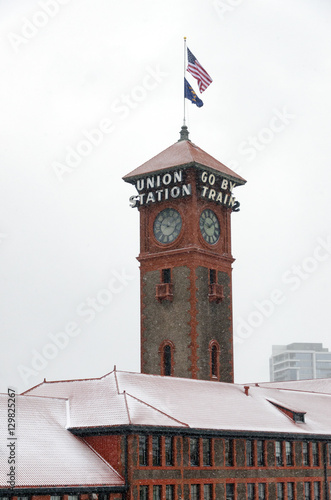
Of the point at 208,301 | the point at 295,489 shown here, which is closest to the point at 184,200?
the point at 208,301

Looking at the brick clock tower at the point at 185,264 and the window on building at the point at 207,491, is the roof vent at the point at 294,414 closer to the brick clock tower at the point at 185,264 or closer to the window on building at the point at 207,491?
the brick clock tower at the point at 185,264

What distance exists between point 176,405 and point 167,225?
2277 cm

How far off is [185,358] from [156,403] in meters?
15.1

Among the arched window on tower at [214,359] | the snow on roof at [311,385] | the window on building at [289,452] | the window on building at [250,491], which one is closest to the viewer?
the window on building at [250,491]

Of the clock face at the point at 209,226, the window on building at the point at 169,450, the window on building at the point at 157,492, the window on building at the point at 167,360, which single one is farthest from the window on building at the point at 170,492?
the clock face at the point at 209,226

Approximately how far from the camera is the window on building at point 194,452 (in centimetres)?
6277

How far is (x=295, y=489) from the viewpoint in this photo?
71.7 meters

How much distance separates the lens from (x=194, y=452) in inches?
2483

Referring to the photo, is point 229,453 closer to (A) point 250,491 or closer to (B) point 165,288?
(A) point 250,491

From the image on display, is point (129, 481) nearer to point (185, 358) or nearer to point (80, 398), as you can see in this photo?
point (80, 398)

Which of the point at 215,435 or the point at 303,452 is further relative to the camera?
the point at 303,452

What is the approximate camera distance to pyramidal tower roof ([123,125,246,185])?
81938 mm

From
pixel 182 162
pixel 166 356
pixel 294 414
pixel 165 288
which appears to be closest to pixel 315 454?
pixel 294 414

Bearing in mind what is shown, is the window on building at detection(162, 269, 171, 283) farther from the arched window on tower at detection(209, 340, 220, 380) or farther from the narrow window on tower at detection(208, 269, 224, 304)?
the arched window on tower at detection(209, 340, 220, 380)
